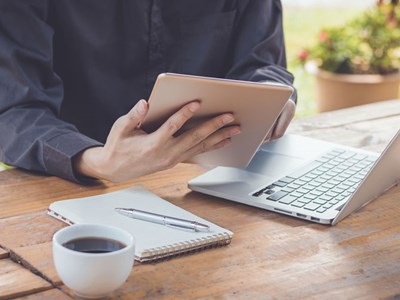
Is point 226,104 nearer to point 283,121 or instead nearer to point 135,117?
point 135,117

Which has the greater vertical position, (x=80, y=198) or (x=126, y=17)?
(x=126, y=17)

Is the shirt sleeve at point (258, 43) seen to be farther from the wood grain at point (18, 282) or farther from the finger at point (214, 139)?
the wood grain at point (18, 282)

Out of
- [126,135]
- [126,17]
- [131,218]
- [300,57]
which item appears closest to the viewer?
[131,218]

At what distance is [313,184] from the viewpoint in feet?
4.97

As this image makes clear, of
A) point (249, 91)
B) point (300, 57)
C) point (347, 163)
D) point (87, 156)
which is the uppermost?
point (249, 91)

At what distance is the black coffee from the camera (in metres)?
1.08

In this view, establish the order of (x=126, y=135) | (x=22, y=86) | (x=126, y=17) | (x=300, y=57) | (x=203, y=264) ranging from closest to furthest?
(x=203, y=264) < (x=126, y=135) < (x=22, y=86) < (x=126, y=17) < (x=300, y=57)

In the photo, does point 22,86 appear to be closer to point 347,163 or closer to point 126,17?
point 126,17

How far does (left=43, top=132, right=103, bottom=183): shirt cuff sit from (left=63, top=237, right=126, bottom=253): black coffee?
43 cm

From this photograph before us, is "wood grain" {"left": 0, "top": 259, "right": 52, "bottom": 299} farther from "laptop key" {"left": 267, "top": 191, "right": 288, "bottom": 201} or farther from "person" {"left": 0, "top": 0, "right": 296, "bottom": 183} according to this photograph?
"laptop key" {"left": 267, "top": 191, "right": 288, "bottom": 201}

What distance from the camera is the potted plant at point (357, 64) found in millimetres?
4251

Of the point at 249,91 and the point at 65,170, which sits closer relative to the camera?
the point at 249,91

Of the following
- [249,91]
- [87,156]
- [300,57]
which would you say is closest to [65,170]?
[87,156]

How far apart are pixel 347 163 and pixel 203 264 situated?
1.87 feet
